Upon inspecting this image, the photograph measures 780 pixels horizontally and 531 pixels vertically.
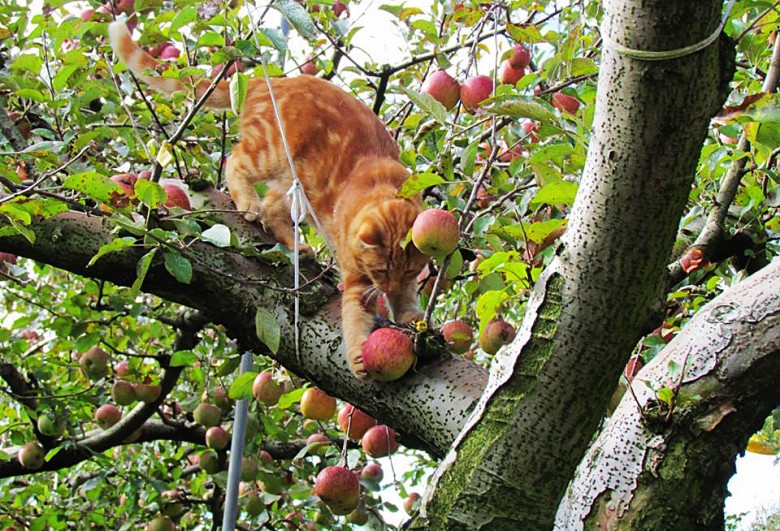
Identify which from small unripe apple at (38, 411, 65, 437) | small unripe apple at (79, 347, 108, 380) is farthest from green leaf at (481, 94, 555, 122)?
small unripe apple at (38, 411, 65, 437)

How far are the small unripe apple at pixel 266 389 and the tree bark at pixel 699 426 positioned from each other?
37.5 inches

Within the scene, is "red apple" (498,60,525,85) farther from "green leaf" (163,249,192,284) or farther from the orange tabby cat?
"green leaf" (163,249,192,284)

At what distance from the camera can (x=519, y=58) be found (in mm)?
1955

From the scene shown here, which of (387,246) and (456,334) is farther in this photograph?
(387,246)

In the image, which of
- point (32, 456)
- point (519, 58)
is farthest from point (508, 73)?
point (32, 456)

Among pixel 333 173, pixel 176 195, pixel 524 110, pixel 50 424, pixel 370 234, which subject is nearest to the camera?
pixel 524 110

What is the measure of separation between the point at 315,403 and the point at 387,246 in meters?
0.44

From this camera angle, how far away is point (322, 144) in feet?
7.16

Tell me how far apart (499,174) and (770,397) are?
0.90 meters

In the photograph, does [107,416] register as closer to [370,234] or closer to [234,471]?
[234,471]

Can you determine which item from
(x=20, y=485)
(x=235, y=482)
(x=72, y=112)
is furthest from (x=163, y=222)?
(x=20, y=485)

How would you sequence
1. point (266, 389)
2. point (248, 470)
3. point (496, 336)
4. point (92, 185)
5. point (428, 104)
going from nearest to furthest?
point (92, 185) → point (428, 104) → point (496, 336) → point (266, 389) → point (248, 470)

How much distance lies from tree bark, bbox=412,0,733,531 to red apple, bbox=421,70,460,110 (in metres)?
0.87

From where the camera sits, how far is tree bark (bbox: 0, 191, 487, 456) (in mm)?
1425
